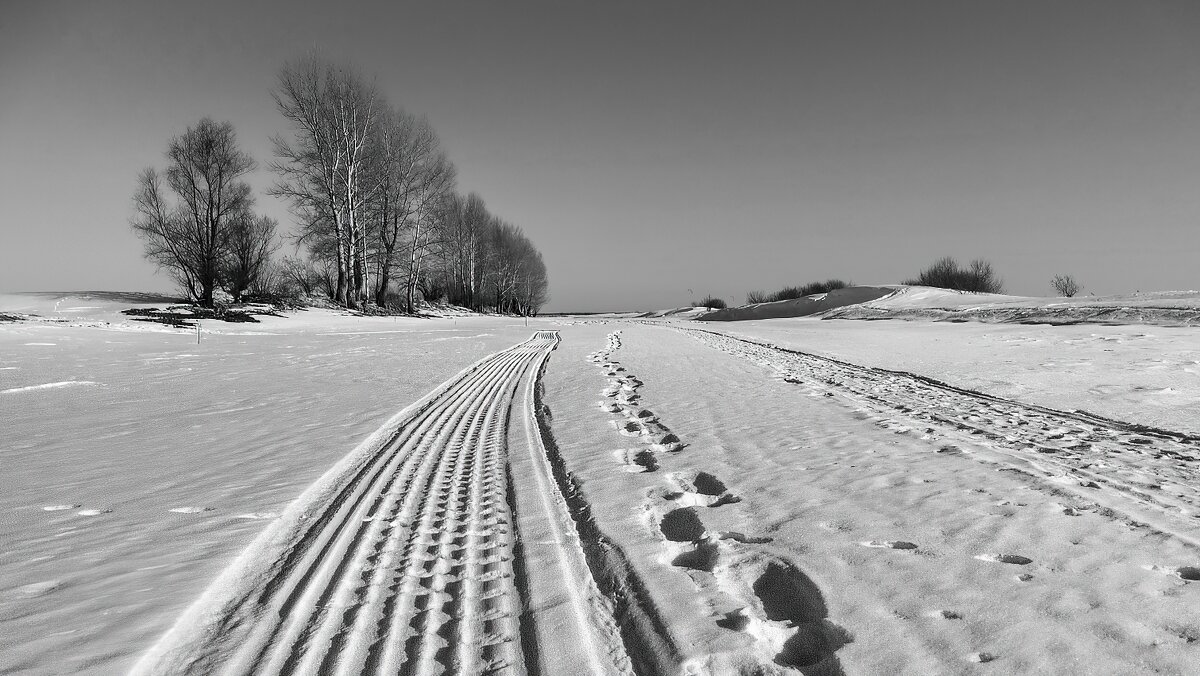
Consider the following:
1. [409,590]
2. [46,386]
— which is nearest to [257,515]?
[409,590]

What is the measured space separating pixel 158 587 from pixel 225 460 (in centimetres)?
214

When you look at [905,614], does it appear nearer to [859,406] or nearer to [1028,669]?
[1028,669]

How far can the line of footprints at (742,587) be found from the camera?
5.59 ft

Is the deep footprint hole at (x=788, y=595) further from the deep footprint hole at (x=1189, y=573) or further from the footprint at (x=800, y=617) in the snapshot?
the deep footprint hole at (x=1189, y=573)

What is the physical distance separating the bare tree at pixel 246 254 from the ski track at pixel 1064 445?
30.1m

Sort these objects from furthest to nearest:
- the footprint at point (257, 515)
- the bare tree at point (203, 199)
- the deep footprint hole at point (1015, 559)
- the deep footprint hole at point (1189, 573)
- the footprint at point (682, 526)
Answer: the bare tree at point (203, 199)
the footprint at point (257, 515)
the footprint at point (682, 526)
the deep footprint hole at point (1015, 559)
the deep footprint hole at point (1189, 573)

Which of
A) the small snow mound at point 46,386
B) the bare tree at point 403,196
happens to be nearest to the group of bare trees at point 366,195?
the bare tree at point 403,196

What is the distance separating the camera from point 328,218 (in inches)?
971

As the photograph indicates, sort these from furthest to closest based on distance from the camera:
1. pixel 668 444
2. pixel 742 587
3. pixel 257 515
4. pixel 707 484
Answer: pixel 668 444, pixel 707 484, pixel 257 515, pixel 742 587

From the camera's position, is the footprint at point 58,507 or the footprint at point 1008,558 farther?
the footprint at point 58,507

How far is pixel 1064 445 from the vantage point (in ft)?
12.7

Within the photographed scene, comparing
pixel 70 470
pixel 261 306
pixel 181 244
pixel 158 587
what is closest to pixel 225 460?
pixel 70 470

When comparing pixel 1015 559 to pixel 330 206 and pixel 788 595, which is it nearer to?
pixel 788 595

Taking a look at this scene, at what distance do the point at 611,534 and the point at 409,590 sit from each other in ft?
3.11
